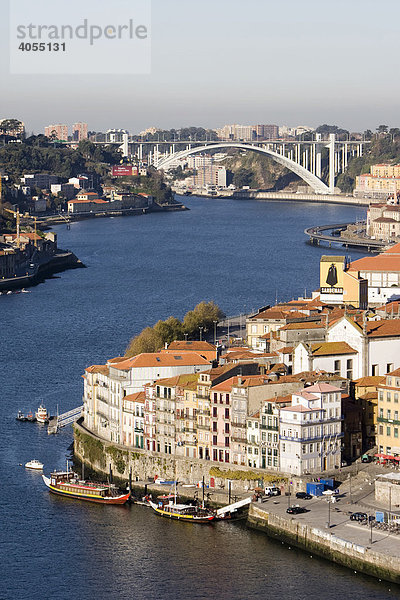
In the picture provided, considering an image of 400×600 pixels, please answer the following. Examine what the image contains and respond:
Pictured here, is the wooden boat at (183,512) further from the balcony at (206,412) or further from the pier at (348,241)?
the pier at (348,241)

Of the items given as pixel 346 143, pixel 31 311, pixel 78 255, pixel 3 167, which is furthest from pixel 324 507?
pixel 346 143

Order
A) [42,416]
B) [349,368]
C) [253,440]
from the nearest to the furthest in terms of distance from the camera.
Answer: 1. [253,440]
2. [349,368]
3. [42,416]

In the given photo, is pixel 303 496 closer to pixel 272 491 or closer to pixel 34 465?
pixel 272 491

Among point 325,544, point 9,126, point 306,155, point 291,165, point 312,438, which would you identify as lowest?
point 325,544

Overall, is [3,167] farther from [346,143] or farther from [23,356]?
[23,356]

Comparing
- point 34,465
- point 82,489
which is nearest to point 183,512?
point 82,489

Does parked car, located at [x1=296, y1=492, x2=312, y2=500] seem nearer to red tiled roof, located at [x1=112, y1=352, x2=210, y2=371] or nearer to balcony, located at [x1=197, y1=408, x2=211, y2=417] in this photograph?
A: balcony, located at [x1=197, y1=408, x2=211, y2=417]
